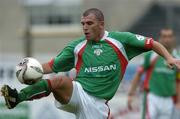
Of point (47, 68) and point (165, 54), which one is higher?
point (165, 54)

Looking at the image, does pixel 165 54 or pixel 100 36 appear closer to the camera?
pixel 165 54

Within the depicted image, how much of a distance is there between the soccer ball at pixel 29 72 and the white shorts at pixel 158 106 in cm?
449

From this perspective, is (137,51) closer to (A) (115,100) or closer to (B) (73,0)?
(A) (115,100)

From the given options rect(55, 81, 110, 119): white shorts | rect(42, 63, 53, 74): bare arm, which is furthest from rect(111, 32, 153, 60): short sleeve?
rect(42, 63, 53, 74): bare arm

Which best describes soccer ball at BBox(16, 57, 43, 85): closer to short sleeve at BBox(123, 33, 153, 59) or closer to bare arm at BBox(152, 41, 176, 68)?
short sleeve at BBox(123, 33, 153, 59)

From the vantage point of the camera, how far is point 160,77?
13227 mm

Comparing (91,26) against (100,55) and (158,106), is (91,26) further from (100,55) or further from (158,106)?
(158,106)

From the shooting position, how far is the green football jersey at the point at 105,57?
9594 mm

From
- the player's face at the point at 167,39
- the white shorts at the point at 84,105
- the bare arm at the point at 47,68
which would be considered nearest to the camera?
the white shorts at the point at 84,105

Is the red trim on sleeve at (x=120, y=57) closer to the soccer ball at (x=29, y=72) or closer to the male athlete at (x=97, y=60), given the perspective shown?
the male athlete at (x=97, y=60)

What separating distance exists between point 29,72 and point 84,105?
97cm

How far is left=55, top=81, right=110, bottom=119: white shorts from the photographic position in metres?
9.45

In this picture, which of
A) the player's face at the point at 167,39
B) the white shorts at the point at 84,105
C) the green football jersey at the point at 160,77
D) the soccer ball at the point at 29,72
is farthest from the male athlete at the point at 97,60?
the green football jersey at the point at 160,77

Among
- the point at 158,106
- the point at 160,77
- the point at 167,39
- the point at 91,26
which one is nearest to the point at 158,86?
the point at 160,77
